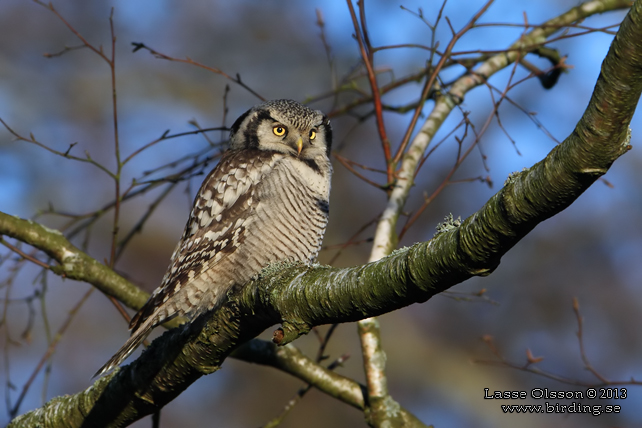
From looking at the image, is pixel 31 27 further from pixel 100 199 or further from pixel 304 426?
pixel 304 426

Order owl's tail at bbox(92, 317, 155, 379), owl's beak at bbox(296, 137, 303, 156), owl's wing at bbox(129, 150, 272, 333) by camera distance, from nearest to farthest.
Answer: owl's tail at bbox(92, 317, 155, 379) → owl's wing at bbox(129, 150, 272, 333) → owl's beak at bbox(296, 137, 303, 156)

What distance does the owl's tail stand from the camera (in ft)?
9.12

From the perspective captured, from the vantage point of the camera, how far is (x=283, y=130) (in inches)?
154

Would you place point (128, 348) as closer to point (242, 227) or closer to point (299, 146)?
point (242, 227)

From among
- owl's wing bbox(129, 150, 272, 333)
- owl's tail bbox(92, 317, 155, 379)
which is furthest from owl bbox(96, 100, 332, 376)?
owl's tail bbox(92, 317, 155, 379)

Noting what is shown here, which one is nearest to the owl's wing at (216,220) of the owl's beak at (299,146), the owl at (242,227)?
the owl at (242,227)

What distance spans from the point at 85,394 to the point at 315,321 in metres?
1.62

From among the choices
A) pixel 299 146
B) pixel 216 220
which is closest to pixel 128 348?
pixel 216 220

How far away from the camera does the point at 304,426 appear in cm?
905

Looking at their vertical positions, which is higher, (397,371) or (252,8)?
(252,8)

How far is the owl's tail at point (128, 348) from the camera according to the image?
2.78 meters

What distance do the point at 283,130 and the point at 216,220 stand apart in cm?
86

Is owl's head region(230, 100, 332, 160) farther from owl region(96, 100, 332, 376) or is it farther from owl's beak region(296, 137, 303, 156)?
owl region(96, 100, 332, 376)

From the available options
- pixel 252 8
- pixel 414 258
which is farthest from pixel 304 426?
pixel 252 8
